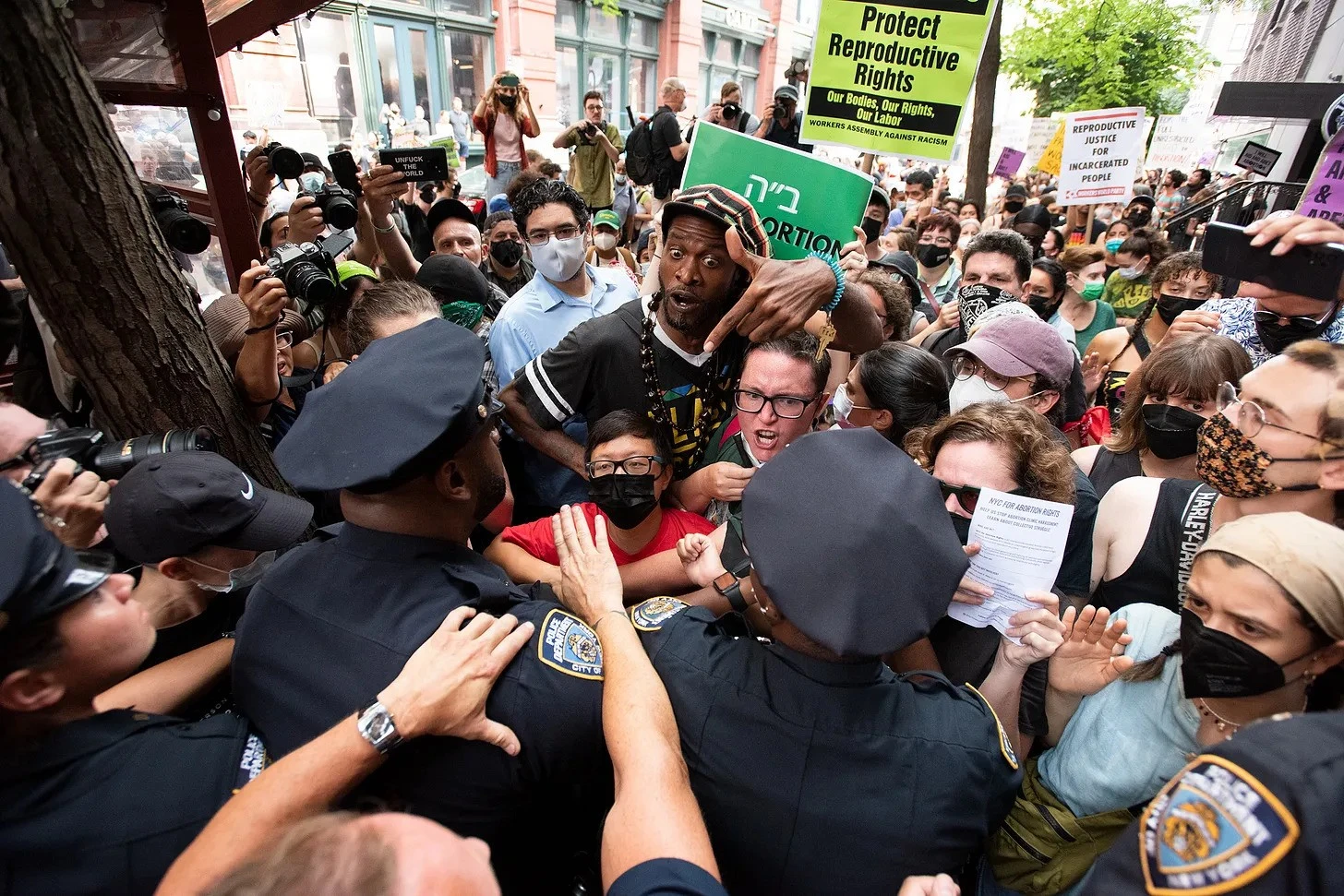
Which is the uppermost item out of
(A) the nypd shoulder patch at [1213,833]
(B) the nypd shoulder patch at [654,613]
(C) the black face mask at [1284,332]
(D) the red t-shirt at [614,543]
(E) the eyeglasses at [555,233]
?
(E) the eyeglasses at [555,233]

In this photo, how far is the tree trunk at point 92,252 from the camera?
1.97 m

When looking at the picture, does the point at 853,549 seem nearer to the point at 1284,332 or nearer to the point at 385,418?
the point at 385,418

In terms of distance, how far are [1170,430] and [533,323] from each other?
3.02m

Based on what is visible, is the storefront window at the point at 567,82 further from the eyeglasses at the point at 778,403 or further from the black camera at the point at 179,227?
the eyeglasses at the point at 778,403

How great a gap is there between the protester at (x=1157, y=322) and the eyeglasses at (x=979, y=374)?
171 cm

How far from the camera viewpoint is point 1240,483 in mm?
2043

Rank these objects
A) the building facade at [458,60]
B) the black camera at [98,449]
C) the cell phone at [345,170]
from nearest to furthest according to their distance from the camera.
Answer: the black camera at [98,449] → the cell phone at [345,170] → the building facade at [458,60]

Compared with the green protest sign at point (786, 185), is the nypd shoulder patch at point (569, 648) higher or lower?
lower

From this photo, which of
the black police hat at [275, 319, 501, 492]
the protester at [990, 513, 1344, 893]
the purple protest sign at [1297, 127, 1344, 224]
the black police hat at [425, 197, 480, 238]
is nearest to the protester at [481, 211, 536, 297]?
the black police hat at [425, 197, 480, 238]

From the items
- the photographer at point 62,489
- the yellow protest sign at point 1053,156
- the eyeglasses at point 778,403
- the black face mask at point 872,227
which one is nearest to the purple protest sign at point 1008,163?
the yellow protest sign at point 1053,156

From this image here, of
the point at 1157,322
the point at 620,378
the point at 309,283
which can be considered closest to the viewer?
the point at 620,378

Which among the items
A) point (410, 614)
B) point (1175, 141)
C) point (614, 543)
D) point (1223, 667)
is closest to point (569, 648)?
point (410, 614)

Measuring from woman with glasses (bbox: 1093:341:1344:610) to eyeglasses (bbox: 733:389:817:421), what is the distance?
44.3 inches

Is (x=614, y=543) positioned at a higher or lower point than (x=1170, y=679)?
lower
